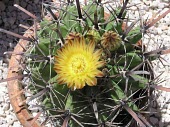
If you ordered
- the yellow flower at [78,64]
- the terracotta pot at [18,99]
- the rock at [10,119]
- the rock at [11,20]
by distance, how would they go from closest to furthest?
the yellow flower at [78,64]
the terracotta pot at [18,99]
the rock at [10,119]
the rock at [11,20]

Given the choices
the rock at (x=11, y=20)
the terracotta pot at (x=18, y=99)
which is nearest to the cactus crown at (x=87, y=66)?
the terracotta pot at (x=18, y=99)

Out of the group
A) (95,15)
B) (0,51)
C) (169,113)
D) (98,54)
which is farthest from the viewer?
(0,51)

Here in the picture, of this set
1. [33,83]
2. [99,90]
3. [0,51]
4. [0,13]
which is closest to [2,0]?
[0,13]

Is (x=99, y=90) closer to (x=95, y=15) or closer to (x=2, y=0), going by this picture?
(x=95, y=15)

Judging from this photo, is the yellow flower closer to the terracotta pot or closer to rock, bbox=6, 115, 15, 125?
the terracotta pot

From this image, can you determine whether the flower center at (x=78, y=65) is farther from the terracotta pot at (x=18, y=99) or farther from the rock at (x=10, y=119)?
the rock at (x=10, y=119)

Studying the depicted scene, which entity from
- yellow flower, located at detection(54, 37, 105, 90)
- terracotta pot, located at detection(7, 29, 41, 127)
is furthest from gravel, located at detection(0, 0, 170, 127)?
yellow flower, located at detection(54, 37, 105, 90)

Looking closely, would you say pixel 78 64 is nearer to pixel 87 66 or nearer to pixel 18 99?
pixel 87 66

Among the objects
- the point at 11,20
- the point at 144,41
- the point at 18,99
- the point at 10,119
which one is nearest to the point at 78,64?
the point at 18,99
